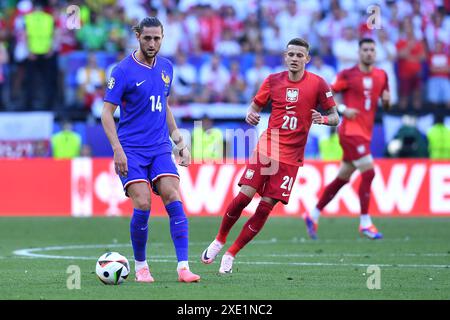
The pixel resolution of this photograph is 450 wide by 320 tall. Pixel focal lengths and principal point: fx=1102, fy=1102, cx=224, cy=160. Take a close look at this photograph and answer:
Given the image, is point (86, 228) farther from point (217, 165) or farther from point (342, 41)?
point (342, 41)

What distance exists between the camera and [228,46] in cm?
2530

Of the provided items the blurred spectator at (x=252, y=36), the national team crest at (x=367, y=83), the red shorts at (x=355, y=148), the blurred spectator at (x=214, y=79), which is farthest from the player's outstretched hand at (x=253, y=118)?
the blurred spectator at (x=252, y=36)

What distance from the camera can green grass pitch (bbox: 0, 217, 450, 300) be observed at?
9.45 meters

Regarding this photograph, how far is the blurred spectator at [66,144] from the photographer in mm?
23203

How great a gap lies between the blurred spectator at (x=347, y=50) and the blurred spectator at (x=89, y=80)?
5.31m

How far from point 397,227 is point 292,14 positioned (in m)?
8.34

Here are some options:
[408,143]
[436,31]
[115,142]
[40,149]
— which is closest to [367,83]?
[408,143]

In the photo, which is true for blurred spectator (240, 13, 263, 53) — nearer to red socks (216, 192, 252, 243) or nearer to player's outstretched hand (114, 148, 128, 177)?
red socks (216, 192, 252, 243)

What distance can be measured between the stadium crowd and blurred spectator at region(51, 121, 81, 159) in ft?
2.76

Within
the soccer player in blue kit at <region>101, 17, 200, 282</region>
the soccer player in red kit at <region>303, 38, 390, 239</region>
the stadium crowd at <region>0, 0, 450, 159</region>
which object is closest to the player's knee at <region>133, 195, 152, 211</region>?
the soccer player in blue kit at <region>101, 17, 200, 282</region>

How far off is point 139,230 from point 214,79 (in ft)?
46.6

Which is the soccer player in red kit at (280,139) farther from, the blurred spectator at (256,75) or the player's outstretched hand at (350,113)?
the blurred spectator at (256,75)

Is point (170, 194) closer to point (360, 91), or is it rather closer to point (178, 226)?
point (178, 226)
